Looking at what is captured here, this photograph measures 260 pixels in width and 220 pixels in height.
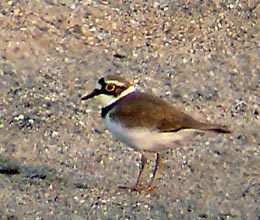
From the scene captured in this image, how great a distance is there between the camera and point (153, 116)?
7.37m

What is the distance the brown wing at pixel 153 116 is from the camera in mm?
7332

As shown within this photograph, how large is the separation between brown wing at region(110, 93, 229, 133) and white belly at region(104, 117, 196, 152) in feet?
0.13

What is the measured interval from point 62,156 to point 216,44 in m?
3.24

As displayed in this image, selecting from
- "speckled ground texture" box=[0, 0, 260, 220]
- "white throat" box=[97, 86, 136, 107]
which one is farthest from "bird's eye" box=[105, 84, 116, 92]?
"speckled ground texture" box=[0, 0, 260, 220]

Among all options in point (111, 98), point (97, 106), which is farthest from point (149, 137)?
point (97, 106)

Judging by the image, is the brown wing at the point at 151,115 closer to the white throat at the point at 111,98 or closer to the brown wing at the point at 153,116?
the brown wing at the point at 153,116

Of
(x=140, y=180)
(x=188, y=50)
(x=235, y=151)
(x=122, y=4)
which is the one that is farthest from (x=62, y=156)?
(x=122, y=4)

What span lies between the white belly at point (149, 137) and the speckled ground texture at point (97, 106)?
41cm

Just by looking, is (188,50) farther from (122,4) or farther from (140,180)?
(140,180)

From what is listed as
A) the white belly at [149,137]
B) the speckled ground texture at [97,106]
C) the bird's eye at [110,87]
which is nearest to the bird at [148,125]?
the white belly at [149,137]

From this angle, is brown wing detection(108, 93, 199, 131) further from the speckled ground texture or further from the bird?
the speckled ground texture

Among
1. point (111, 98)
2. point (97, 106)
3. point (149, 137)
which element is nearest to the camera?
point (149, 137)

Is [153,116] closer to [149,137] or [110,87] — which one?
[149,137]

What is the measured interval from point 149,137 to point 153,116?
6.6 inches
